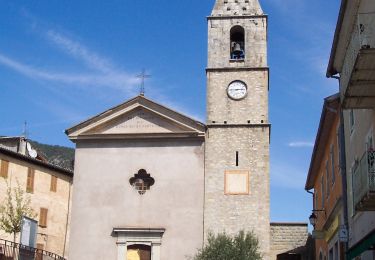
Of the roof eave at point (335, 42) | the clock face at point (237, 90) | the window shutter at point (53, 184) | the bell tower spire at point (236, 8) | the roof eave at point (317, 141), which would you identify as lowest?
the roof eave at point (317, 141)

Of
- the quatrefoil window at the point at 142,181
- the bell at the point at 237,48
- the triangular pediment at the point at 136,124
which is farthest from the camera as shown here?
the bell at the point at 237,48

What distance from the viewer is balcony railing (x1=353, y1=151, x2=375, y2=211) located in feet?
38.2

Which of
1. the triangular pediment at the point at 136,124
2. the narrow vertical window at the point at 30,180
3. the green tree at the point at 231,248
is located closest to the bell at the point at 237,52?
the triangular pediment at the point at 136,124

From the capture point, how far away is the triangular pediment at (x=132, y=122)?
27812mm

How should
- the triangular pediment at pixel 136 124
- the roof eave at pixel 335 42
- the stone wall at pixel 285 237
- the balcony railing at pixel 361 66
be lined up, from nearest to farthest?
the balcony railing at pixel 361 66 → the roof eave at pixel 335 42 → the triangular pediment at pixel 136 124 → the stone wall at pixel 285 237

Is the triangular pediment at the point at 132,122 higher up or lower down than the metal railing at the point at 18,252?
higher up

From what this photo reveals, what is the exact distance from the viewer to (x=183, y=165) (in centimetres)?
2722

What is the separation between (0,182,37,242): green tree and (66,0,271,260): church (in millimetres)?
4313

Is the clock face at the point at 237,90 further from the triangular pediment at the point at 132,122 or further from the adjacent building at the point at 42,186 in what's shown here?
the adjacent building at the point at 42,186

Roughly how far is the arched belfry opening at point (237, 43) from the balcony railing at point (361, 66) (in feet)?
51.0

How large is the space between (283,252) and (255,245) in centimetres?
496

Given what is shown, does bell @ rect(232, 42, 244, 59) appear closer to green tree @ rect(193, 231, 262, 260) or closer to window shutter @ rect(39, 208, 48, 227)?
green tree @ rect(193, 231, 262, 260)

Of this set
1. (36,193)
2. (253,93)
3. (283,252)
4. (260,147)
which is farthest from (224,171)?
(36,193)

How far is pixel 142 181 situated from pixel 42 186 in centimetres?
901
